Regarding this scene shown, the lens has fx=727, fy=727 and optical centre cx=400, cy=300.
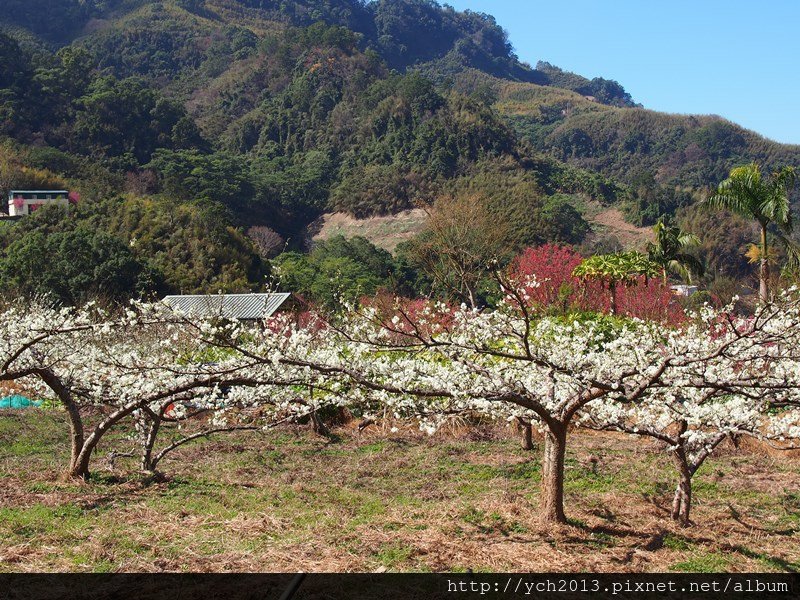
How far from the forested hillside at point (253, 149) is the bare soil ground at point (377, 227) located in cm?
107

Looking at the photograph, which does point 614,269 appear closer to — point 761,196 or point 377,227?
point 761,196

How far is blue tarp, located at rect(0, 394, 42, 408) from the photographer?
48.2 ft

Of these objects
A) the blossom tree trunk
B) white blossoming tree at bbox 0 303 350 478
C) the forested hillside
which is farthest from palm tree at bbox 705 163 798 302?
the forested hillside

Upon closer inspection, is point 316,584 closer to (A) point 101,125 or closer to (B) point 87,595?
(B) point 87,595

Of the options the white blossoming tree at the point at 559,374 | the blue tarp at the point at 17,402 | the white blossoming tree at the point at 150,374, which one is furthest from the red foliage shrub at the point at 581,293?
the blue tarp at the point at 17,402

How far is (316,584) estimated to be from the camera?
4.57 metres

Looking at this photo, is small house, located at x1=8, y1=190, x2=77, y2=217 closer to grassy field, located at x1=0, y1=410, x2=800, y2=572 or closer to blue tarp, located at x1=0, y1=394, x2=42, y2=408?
blue tarp, located at x1=0, y1=394, x2=42, y2=408

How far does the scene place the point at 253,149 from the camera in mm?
75562

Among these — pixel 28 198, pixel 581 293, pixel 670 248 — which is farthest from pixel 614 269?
pixel 28 198

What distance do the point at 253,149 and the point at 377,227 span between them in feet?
77.5

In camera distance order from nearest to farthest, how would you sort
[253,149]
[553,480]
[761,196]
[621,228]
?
[553,480], [761,196], [621,228], [253,149]

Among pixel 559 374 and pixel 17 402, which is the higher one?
pixel 559 374

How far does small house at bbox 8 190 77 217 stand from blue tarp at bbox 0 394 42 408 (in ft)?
99.9

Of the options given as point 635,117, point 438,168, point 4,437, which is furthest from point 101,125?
point 635,117
